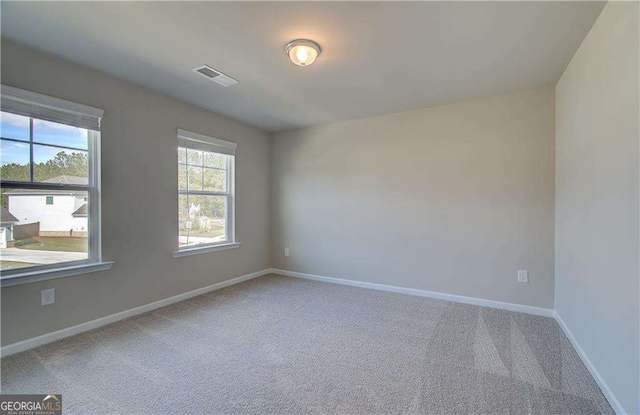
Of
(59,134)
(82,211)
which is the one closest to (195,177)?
(82,211)

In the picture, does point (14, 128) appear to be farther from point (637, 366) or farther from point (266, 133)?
point (637, 366)

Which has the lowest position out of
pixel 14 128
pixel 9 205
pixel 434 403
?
pixel 434 403

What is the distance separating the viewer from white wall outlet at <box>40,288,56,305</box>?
2.41 meters

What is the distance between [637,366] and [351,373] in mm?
1553

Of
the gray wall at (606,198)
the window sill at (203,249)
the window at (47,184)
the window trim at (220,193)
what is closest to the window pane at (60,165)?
the window at (47,184)

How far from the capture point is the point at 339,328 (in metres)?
2.78

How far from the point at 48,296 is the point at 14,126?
1.42m

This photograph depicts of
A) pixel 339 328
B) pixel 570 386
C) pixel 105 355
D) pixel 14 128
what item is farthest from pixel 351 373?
pixel 14 128

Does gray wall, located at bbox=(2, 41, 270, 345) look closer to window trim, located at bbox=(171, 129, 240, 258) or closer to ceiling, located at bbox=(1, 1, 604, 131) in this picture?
window trim, located at bbox=(171, 129, 240, 258)

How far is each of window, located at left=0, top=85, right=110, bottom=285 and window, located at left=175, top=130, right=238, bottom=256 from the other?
944 millimetres

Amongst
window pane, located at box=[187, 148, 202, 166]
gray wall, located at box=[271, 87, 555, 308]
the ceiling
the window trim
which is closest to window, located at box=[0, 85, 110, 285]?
the ceiling

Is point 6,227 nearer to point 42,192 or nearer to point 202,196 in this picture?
point 42,192

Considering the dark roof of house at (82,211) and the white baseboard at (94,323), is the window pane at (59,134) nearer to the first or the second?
the dark roof of house at (82,211)

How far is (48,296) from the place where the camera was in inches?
96.0
